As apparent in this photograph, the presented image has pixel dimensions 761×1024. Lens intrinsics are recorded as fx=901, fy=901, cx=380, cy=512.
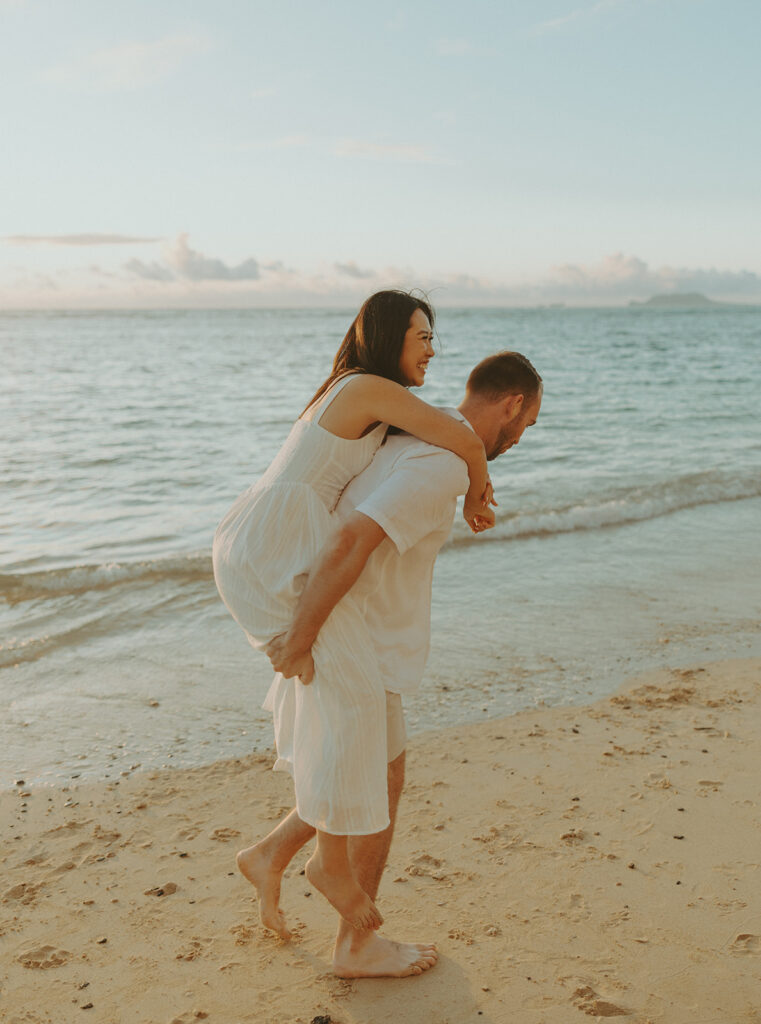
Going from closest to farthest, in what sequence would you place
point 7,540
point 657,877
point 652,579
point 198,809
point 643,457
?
point 657,877 → point 198,809 → point 652,579 → point 7,540 → point 643,457

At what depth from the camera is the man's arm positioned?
2.32m

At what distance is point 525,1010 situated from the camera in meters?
2.55

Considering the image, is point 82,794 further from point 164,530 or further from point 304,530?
point 164,530

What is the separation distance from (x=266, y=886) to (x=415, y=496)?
1439 millimetres

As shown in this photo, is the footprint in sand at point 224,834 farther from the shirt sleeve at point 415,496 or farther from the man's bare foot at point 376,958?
the shirt sleeve at point 415,496

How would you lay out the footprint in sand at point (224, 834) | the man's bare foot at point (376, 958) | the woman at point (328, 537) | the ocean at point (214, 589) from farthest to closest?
1. the ocean at point (214, 589)
2. the footprint in sand at point (224, 834)
3. the man's bare foot at point (376, 958)
4. the woman at point (328, 537)

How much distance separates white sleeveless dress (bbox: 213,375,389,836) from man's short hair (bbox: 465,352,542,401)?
1.31 ft

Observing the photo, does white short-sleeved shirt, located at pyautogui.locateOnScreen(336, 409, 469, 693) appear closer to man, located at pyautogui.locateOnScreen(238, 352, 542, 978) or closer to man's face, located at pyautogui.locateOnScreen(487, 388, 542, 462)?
man, located at pyautogui.locateOnScreen(238, 352, 542, 978)

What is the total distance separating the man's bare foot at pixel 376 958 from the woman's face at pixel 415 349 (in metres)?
1.69

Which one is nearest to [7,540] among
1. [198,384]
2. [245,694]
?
[245,694]

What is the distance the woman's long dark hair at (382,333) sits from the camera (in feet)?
8.18

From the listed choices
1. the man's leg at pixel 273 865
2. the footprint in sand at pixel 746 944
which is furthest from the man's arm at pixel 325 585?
the footprint in sand at pixel 746 944

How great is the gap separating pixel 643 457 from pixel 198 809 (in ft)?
36.4

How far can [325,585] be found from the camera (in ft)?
7.73
